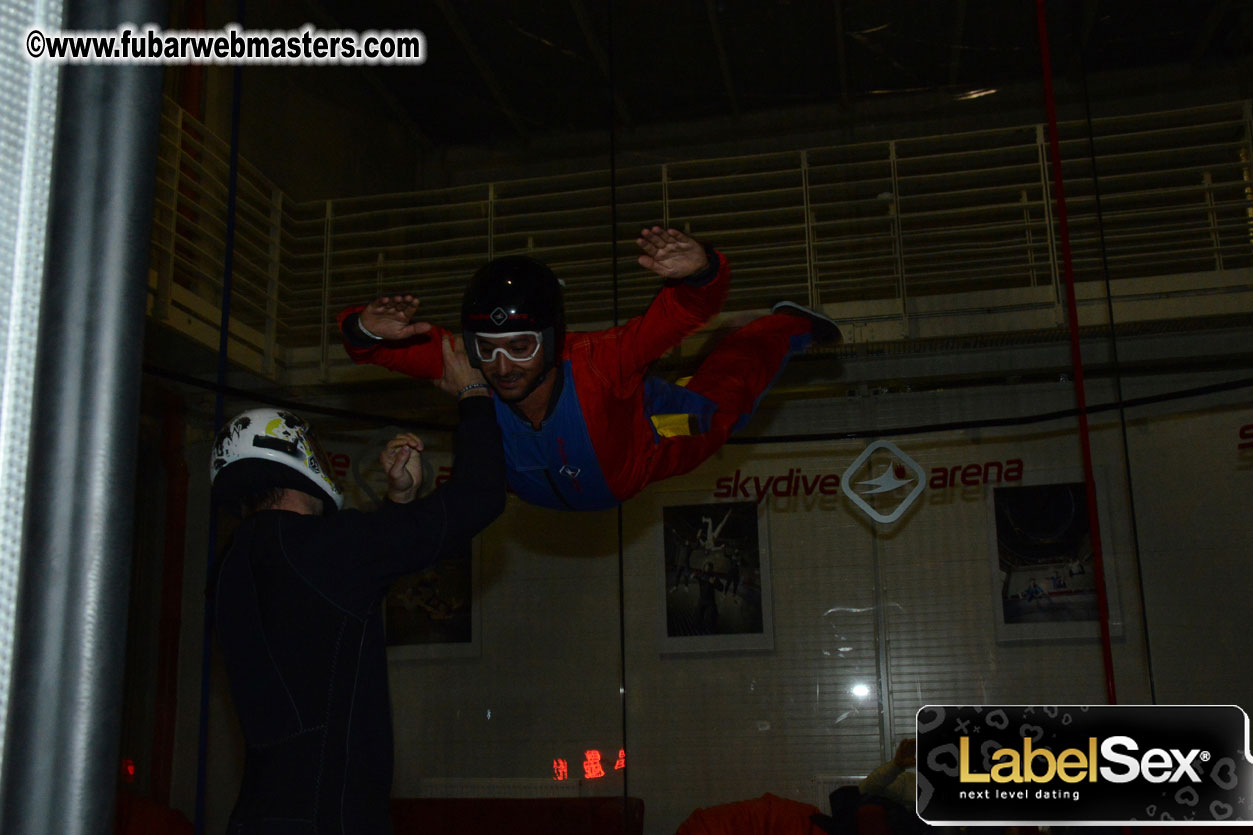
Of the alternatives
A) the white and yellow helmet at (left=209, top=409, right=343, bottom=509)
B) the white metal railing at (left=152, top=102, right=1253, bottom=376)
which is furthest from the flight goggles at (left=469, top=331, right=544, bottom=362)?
the white metal railing at (left=152, top=102, right=1253, bottom=376)

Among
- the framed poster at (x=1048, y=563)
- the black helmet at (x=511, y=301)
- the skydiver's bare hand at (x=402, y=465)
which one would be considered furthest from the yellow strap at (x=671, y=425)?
the framed poster at (x=1048, y=563)

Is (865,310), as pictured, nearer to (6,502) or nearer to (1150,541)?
(1150,541)

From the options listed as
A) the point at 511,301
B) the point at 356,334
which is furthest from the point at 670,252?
the point at 356,334

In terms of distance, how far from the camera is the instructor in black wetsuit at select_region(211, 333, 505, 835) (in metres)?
1.42

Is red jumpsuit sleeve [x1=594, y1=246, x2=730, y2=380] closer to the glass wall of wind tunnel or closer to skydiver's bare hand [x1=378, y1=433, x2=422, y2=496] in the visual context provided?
skydiver's bare hand [x1=378, y1=433, x2=422, y2=496]

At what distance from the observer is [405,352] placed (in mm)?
2387

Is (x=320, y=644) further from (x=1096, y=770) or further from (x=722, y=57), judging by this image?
(x=722, y=57)

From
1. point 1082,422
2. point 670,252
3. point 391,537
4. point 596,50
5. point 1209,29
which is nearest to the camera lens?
point 391,537

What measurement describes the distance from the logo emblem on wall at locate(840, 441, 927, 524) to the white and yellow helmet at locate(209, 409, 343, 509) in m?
2.06

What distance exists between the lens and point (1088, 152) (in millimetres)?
3438

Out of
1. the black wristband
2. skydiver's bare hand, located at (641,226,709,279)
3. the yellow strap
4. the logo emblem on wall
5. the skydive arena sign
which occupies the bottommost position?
the skydive arena sign

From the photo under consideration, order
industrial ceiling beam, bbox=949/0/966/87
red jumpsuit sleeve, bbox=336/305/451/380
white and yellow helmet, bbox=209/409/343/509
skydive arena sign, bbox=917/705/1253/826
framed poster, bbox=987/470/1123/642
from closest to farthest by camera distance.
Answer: white and yellow helmet, bbox=209/409/343/509 < skydive arena sign, bbox=917/705/1253/826 < red jumpsuit sleeve, bbox=336/305/451/380 < framed poster, bbox=987/470/1123/642 < industrial ceiling beam, bbox=949/0/966/87

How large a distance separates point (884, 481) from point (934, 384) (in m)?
0.37

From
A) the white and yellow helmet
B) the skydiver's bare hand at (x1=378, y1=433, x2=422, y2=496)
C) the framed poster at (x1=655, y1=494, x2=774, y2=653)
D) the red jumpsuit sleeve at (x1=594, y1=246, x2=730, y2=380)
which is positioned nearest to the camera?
the white and yellow helmet
